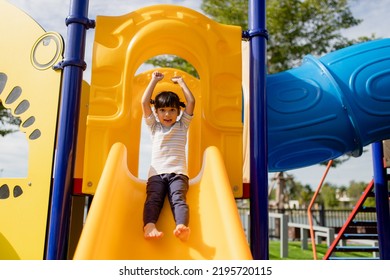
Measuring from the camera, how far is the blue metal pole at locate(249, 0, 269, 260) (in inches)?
109

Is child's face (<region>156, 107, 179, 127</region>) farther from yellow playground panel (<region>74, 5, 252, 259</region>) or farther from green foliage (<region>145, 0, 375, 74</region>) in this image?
green foliage (<region>145, 0, 375, 74</region>)

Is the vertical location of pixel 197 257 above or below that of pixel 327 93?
below

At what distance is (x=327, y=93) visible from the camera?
3.44 meters

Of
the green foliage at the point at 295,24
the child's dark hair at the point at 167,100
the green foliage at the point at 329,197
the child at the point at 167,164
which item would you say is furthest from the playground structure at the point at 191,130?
the green foliage at the point at 329,197

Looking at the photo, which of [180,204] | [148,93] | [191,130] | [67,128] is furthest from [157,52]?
[180,204]

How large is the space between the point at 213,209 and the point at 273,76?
1691mm

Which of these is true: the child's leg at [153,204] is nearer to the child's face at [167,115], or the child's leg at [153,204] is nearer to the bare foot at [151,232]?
the bare foot at [151,232]

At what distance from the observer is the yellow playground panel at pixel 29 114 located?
9.80ft

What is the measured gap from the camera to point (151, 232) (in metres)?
2.35

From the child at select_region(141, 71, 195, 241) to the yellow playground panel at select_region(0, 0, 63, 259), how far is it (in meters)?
0.85

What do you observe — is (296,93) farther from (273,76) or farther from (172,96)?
(172,96)

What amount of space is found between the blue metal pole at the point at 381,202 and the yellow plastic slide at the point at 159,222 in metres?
2.83

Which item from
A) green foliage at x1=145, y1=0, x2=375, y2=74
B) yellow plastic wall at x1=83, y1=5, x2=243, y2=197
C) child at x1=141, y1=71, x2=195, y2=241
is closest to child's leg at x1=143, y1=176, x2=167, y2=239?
child at x1=141, y1=71, x2=195, y2=241
